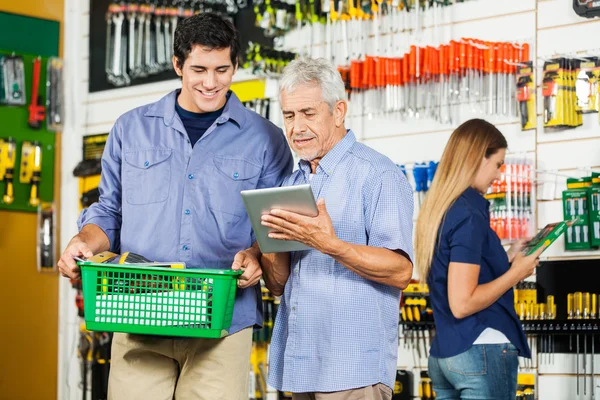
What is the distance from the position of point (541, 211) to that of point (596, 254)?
39 centimetres

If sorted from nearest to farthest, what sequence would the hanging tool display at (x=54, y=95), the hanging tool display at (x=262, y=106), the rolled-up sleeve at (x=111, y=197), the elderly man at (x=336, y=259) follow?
the elderly man at (x=336, y=259), the rolled-up sleeve at (x=111, y=197), the hanging tool display at (x=262, y=106), the hanging tool display at (x=54, y=95)

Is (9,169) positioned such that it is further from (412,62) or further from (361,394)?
(361,394)

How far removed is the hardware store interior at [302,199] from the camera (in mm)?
2871

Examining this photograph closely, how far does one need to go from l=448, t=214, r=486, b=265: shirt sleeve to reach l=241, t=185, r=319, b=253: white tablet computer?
1.16 metres

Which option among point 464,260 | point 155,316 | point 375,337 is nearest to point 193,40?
point 155,316

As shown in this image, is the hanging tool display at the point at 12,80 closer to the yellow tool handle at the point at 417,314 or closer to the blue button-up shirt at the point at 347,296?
the yellow tool handle at the point at 417,314

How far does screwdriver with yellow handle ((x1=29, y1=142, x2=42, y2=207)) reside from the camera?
24.3ft

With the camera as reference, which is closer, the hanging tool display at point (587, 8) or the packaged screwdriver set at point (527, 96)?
the hanging tool display at point (587, 8)

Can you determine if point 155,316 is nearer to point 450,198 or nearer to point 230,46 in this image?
point 230,46

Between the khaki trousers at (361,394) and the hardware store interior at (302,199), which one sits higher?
the hardware store interior at (302,199)

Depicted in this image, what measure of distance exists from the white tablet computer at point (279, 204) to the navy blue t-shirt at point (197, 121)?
0.63m

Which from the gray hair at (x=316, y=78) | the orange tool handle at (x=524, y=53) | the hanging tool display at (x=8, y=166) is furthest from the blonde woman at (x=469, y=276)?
the hanging tool display at (x=8, y=166)

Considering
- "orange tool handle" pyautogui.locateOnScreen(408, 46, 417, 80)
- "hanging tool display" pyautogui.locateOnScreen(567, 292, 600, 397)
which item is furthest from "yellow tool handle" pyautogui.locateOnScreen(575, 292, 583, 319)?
"orange tool handle" pyautogui.locateOnScreen(408, 46, 417, 80)

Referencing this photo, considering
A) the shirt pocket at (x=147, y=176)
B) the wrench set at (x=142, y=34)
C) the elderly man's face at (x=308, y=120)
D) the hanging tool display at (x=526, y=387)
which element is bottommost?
the hanging tool display at (x=526, y=387)
